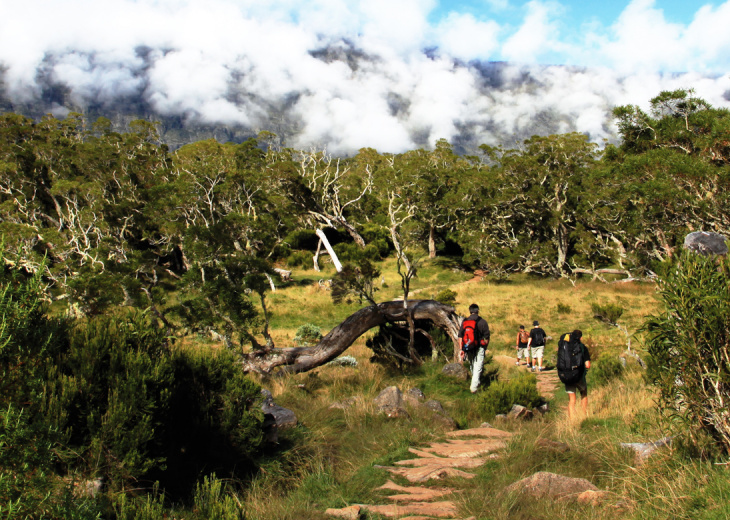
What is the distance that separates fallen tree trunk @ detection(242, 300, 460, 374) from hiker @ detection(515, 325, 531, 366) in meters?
2.68

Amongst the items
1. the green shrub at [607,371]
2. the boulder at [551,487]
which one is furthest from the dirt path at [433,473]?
the green shrub at [607,371]

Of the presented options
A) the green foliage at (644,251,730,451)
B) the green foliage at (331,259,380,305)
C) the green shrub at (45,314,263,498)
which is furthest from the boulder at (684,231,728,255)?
the green foliage at (331,259,380,305)

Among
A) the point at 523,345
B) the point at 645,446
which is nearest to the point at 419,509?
the point at 645,446

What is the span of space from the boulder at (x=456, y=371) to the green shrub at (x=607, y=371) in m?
2.40

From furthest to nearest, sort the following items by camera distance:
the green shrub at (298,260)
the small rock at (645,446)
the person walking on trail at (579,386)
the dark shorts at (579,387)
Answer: the green shrub at (298,260), the dark shorts at (579,387), the person walking on trail at (579,386), the small rock at (645,446)

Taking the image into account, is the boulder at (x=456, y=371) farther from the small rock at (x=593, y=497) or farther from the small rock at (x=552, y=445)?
the small rock at (x=593, y=497)

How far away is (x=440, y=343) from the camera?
406 inches

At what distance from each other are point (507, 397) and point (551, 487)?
3350 mm

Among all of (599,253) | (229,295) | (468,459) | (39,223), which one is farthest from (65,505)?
(39,223)

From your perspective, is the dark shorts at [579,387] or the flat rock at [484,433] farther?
the dark shorts at [579,387]

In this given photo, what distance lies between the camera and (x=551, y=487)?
3.32 meters

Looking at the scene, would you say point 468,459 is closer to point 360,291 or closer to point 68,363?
point 68,363

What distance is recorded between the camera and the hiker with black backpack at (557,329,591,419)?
20.5 ft

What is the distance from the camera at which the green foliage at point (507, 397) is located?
6.52 meters
